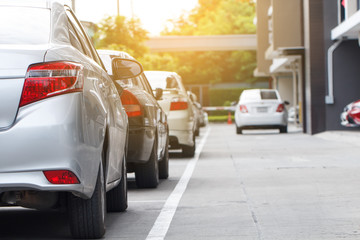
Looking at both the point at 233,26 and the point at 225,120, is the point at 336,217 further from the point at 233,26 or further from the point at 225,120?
the point at 233,26

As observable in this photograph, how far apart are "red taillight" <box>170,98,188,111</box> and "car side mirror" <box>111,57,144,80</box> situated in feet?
23.9

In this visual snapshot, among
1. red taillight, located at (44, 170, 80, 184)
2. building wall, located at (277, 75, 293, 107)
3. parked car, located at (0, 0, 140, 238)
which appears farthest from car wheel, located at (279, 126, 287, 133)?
red taillight, located at (44, 170, 80, 184)

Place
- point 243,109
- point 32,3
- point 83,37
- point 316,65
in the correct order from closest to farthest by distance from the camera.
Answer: point 32,3 < point 83,37 < point 316,65 < point 243,109

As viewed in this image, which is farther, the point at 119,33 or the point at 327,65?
the point at 119,33

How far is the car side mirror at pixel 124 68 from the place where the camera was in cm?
769

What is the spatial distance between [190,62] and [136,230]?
275 ft

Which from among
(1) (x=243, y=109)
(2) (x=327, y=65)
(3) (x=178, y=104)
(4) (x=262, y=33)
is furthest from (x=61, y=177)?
(4) (x=262, y=33)

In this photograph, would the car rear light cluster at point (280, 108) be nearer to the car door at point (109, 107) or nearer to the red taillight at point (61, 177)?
the car door at point (109, 107)

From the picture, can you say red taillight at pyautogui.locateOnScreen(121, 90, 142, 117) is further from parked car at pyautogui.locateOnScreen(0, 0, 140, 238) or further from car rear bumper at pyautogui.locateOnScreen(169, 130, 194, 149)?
car rear bumper at pyautogui.locateOnScreen(169, 130, 194, 149)

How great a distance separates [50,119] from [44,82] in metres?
0.24

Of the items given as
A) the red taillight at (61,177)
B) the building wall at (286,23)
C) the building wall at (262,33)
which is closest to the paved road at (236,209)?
the red taillight at (61,177)

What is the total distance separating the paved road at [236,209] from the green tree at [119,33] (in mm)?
30879

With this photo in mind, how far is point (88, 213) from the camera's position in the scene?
586 cm

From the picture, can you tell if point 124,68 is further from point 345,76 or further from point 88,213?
point 345,76
